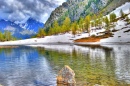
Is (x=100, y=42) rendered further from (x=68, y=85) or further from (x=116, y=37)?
(x=68, y=85)

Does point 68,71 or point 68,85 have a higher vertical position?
point 68,71

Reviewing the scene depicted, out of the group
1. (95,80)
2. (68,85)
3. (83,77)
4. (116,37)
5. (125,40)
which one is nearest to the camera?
(68,85)

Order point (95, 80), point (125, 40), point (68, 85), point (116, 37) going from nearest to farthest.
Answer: point (68, 85)
point (95, 80)
point (125, 40)
point (116, 37)

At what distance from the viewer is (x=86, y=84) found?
36969 mm

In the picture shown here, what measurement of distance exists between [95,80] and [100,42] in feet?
499

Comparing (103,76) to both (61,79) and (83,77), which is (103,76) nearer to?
(83,77)

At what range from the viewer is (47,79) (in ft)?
138

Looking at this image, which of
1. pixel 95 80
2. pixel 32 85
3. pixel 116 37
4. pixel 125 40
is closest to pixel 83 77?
pixel 95 80

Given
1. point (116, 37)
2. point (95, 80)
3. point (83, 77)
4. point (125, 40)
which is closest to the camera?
point (95, 80)

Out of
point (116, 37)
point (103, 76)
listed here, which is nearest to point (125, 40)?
point (116, 37)

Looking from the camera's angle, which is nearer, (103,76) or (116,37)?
(103,76)

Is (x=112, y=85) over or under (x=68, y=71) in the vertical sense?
under

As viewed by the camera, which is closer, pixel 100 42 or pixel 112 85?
pixel 112 85

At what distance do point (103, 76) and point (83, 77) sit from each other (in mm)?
4017
